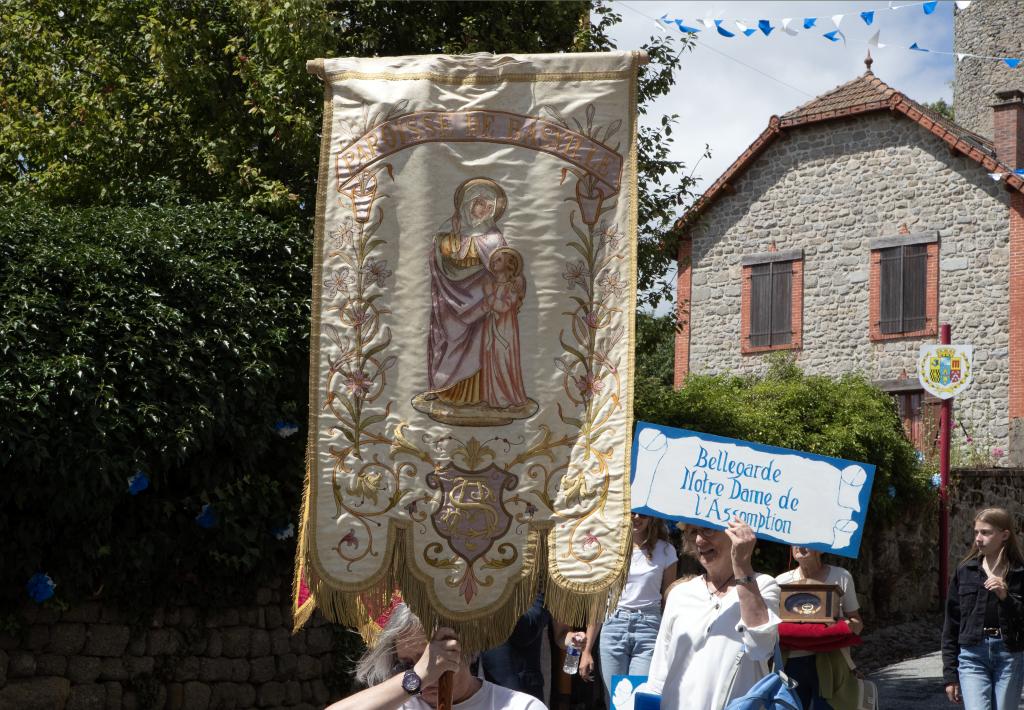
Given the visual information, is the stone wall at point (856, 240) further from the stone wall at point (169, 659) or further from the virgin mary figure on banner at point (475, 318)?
the virgin mary figure on banner at point (475, 318)

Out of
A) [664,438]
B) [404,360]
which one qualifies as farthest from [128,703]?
[404,360]

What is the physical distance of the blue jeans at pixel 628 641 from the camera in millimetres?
7562

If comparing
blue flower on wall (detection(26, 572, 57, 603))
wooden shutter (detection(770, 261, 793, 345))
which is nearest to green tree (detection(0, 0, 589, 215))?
blue flower on wall (detection(26, 572, 57, 603))

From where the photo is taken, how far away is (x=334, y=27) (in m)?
11.2

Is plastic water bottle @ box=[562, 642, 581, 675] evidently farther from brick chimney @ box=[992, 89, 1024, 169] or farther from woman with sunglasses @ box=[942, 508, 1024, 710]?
brick chimney @ box=[992, 89, 1024, 169]

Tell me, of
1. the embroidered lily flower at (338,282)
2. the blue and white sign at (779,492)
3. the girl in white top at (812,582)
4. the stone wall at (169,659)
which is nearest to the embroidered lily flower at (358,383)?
the embroidered lily flower at (338,282)

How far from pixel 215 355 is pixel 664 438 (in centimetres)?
369

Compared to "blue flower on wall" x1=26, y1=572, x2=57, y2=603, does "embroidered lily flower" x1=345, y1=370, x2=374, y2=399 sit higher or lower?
higher

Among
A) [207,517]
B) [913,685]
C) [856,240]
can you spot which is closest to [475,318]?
[207,517]

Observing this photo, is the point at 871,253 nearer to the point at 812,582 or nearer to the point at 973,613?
the point at 973,613

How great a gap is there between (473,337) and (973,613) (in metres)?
4.34

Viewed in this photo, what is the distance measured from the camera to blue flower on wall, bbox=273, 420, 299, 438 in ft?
29.5

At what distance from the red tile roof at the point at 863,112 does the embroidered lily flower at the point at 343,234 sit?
1763 centimetres

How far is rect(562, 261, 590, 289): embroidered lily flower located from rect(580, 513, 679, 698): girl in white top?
3579mm
